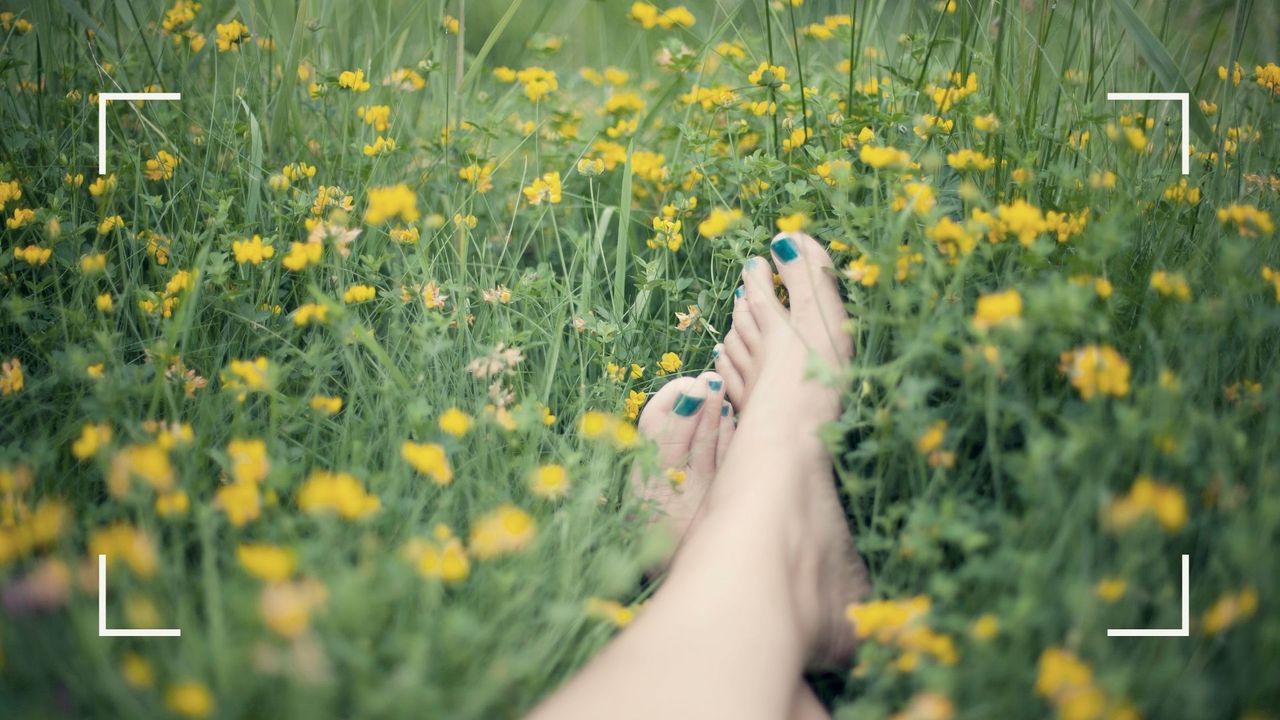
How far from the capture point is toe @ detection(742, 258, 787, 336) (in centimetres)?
184

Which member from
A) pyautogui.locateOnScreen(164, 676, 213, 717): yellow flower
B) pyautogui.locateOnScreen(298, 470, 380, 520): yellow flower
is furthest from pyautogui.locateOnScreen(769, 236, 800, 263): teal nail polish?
pyautogui.locateOnScreen(164, 676, 213, 717): yellow flower

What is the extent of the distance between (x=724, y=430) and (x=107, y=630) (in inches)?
43.4

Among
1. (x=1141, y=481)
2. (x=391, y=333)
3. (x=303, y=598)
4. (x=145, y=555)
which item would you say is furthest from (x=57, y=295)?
(x=1141, y=481)

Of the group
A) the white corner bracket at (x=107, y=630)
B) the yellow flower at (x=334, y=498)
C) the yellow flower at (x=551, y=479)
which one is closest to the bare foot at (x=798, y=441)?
the yellow flower at (x=551, y=479)

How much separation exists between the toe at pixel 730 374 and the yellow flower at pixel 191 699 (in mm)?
1164

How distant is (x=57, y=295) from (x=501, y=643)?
1140 mm

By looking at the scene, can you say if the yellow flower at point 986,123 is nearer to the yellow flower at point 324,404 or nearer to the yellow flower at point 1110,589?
the yellow flower at point 1110,589

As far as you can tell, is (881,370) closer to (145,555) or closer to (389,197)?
(389,197)

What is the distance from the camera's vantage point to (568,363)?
5.81ft

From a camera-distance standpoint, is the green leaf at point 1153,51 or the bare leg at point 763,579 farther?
the green leaf at point 1153,51

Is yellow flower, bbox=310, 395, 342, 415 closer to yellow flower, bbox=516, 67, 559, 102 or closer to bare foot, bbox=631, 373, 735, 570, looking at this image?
bare foot, bbox=631, 373, 735, 570

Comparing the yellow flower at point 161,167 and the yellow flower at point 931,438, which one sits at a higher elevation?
the yellow flower at point 161,167

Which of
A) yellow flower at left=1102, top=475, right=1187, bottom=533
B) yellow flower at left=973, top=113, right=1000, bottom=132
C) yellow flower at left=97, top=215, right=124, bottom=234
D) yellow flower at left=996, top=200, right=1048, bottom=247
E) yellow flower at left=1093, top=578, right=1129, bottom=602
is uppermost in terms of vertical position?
yellow flower at left=973, top=113, right=1000, bottom=132

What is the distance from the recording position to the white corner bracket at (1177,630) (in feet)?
3.48
